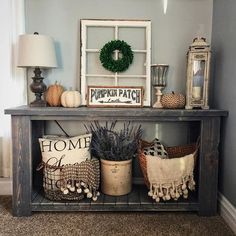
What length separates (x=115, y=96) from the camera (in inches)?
90.4

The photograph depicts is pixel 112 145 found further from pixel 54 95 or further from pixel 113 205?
pixel 54 95

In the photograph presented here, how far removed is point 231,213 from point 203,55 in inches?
44.9

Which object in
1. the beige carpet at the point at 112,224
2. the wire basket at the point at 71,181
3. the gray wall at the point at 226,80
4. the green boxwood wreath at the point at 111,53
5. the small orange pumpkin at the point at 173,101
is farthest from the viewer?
the green boxwood wreath at the point at 111,53

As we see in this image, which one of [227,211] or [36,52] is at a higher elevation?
[36,52]

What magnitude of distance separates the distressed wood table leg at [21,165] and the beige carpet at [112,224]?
9 centimetres

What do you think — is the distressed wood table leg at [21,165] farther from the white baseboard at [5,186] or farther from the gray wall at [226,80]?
the gray wall at [226,80]

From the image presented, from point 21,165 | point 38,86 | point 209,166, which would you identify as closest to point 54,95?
point 38,86

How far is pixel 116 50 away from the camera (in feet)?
7.59

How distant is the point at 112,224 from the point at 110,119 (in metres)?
0.72

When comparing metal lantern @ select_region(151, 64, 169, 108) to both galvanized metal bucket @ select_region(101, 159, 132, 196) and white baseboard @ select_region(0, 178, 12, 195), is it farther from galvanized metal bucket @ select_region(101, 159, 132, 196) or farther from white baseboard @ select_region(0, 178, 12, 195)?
white baseboard @ select_region(0, 178, 12, 195)

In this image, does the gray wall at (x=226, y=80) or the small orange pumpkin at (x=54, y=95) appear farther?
the small orange pumpkin at (x=54, y=95)

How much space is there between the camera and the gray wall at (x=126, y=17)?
7.66 ft

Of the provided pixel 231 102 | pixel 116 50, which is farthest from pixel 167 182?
pixel 116 50

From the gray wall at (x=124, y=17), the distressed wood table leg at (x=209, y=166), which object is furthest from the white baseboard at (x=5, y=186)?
the distressed wood table leg at (x=209, y=166)
